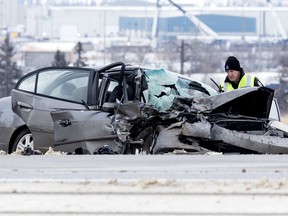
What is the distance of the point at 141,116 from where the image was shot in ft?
36.3

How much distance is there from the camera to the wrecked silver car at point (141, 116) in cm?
1087

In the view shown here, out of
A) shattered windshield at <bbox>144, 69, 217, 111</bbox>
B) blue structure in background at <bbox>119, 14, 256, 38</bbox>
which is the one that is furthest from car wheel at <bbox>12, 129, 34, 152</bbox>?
blue structure in background at <bbox>119, 14, 256, 38</bbox>

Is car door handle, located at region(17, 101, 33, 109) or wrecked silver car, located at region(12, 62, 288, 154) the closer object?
wrecked silver car, located at region(12, 62, 288, 154)

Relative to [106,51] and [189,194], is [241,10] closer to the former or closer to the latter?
[106,51]

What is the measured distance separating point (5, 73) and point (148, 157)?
52.9m

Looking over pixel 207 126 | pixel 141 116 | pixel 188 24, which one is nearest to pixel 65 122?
pixel 141 116

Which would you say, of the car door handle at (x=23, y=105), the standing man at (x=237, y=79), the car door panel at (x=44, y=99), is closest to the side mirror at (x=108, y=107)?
the car door panel at (x=44, y=99)

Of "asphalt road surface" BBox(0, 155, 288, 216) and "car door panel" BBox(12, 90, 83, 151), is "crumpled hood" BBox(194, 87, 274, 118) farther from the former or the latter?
"asphalt road surface" BBox(0, 155, 288, 216)

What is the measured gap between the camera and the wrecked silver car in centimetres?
1087

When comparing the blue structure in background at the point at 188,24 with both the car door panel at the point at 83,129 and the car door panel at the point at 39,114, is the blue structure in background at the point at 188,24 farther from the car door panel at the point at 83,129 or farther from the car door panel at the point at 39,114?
the car door panel at the point at 83,129

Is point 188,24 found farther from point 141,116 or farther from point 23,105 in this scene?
point 141,116

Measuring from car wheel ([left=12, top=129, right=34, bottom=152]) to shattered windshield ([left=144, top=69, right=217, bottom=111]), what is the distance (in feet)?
5.21

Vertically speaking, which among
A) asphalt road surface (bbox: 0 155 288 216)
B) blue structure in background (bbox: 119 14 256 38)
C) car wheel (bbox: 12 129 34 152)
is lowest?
blue structure in background (bbox: 119 14 256 38)

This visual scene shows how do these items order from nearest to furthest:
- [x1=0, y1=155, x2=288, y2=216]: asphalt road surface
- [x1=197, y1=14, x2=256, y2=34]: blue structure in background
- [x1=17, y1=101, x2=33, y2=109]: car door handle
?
[x1=0, y1=155, x2=288, y2=216]: asphalt road surface → [x1=17, y1=101, x2=33, y2=109]: car door handle → [x1=197, y1=14, x2=256, y2=34]: blue structure in background
